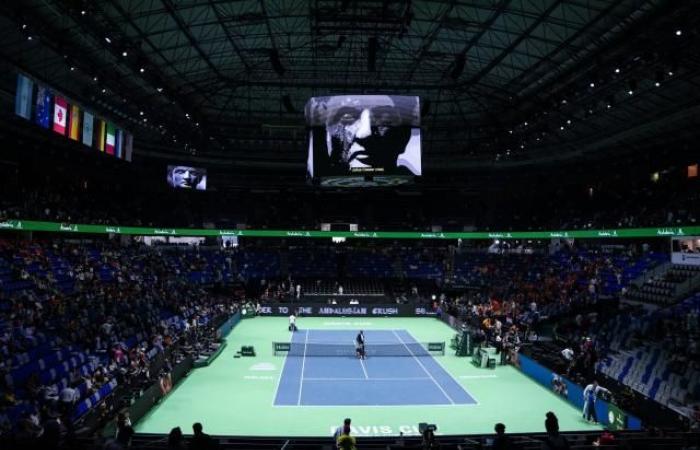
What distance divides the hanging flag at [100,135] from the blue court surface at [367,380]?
14.7 meters

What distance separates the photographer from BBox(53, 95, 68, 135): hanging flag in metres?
24.0

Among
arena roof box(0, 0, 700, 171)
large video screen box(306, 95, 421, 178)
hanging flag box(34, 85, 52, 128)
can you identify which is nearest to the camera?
hanging flag box(34, 85, 52, 128)

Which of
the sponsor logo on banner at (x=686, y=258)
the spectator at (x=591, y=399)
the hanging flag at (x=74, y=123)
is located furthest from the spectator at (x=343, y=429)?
the sponsor logo on banner at (x=686, y=258)

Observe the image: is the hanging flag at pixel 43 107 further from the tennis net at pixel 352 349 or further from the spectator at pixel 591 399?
the spectator at pixel 591 399

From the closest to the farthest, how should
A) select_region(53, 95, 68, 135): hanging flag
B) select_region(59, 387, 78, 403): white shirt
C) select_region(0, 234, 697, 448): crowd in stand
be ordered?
select_region(59, 387, 78, 403): white shirt
select_region(0, 234, 697, 448): crowd in stand
select_region(53, 95, 68, 135): hanging flag

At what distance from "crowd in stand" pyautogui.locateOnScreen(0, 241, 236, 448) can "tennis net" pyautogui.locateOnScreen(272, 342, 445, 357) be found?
4.41 metres

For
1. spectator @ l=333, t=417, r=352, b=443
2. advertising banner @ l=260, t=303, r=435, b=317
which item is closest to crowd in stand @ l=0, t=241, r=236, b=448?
spectator @ l=333, t=417, r=352, b=443

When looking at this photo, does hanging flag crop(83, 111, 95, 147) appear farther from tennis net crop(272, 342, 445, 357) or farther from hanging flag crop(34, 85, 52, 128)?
tennis net crop(272, 342, 445, 357)

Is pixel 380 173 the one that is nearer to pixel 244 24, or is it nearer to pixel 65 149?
pixel 244 24

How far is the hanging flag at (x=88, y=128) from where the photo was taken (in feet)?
88.5

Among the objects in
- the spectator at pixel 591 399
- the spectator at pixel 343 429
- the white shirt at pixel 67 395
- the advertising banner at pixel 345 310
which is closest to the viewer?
the spectator at pixel 343 429

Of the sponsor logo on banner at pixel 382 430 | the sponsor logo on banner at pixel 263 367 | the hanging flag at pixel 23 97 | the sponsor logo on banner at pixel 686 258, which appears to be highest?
the hanging flag at pixel 23 97

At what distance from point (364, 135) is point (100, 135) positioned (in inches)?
536

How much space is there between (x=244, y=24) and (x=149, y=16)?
4565 millimetres
